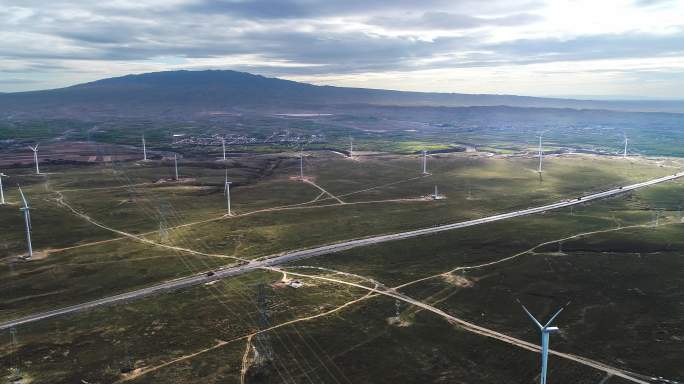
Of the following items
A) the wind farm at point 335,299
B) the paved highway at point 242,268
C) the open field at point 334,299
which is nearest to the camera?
the wind farm at point 335,299

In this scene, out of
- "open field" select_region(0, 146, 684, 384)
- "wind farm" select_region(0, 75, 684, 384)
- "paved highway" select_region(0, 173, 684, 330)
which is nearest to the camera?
"wind farm" select_region(0, 75, 684, 384)

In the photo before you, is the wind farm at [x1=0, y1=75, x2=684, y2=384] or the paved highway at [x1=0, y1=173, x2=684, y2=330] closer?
the wind farm at [x1=0, y1=75, x2=684, y2=384]

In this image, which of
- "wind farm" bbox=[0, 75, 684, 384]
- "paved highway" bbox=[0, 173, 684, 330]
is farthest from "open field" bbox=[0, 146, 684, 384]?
"paved highway" bbox=[0, 173, 684, 330]

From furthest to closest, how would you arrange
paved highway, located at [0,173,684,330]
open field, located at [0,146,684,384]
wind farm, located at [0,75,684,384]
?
1. paved highway, located at [0,173,684,330]
2. open field, located at [0,146,684,384]
3. wind farm, located at [0,75,684,384]

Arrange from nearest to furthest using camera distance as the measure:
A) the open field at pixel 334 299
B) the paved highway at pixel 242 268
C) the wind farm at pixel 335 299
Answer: the wind farm at pixel 335 299, the open field at pixel 334 299, the paved highway at pixel 242 268

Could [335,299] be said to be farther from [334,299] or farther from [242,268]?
[242,268]

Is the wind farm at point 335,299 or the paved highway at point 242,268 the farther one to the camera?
the paved highway at point 242,268

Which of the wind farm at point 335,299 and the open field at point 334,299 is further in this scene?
the open field at point 334,299

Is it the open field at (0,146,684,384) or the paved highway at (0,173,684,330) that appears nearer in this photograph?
the open field at (0,146,684,384)

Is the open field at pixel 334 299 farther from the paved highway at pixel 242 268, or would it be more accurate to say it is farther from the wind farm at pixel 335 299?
the paved highway at pixel 242 268

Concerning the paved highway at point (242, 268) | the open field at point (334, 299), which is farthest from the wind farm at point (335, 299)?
the paved highway at point (242, 268)

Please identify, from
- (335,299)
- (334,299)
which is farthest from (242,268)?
(335,299)

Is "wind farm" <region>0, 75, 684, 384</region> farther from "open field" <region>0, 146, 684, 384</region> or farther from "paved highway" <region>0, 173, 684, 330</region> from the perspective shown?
"paved highway" <region>0, 173, 684, 330</region>
